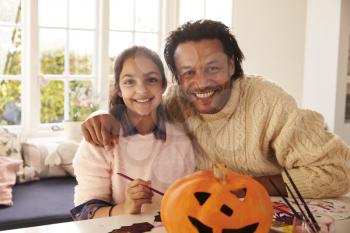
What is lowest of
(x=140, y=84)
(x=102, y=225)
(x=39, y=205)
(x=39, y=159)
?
(x=39, y=205)

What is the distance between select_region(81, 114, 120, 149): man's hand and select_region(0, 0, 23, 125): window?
182cm

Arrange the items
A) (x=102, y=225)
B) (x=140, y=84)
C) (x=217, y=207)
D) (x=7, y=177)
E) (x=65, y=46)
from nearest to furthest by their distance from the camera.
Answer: (x=217, y=207) → (x=102, y=225) → (x=140, y=84) → (x=7, y=177) → (x=65, y=46)

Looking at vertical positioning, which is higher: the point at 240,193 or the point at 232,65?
the point at 232,65

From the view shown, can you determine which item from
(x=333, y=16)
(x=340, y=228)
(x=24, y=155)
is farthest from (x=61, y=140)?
(x=340, y=228)

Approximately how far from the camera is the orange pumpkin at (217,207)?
669mm

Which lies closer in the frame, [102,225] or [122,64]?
[102,225]

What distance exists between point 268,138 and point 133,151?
1.12 feet

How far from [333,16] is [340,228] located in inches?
61.2

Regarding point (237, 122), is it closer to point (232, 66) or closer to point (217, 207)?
point (232, 66)

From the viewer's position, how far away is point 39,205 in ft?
6.48

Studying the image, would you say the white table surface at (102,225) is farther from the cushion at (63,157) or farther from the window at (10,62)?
the window at (10,62)

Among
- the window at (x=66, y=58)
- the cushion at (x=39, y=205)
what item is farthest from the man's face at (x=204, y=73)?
the window at (x=66, y=58)

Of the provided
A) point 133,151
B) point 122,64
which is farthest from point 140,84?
point 133,151

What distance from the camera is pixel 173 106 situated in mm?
1159
